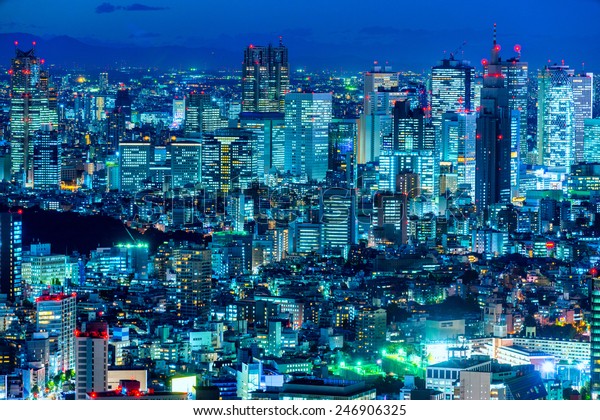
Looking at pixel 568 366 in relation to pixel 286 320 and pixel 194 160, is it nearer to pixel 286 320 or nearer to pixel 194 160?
pixel 286 320

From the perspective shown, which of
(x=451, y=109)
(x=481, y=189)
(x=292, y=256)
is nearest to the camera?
(x=292, y=256)

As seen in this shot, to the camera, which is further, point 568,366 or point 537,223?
point 537,223

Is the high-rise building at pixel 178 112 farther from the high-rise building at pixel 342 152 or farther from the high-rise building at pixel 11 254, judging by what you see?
the high-rise building at pixel 11 254

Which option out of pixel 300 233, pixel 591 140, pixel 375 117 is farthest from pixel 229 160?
pixel 591 140

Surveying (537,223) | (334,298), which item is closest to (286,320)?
(334,298)

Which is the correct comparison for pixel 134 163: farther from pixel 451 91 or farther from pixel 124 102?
pixel 451 91
